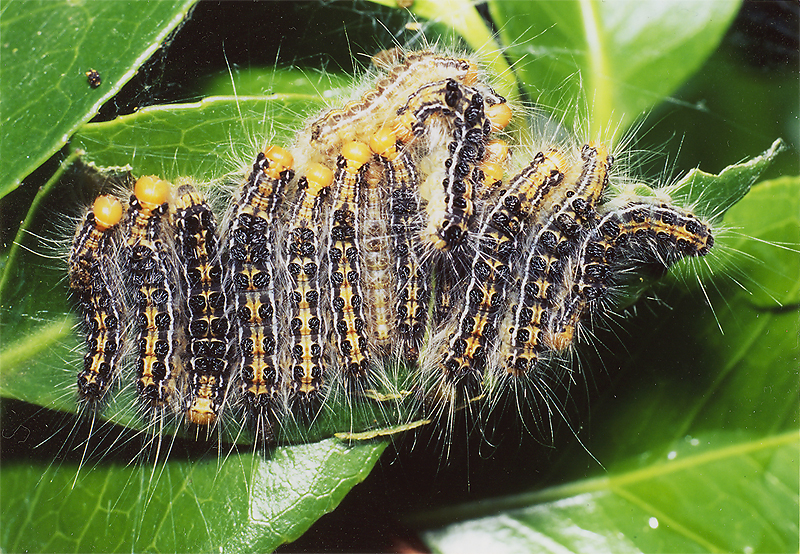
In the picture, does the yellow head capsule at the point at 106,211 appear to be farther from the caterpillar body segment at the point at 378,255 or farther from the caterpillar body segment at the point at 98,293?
the caterpillar body segment at the point at 378,255

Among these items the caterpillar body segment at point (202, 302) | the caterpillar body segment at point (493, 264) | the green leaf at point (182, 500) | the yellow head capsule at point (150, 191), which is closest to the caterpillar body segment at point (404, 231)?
the caterpillar body segment at point (493, 264)

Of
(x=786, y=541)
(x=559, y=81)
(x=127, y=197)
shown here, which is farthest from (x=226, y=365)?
(x=786, y=541)

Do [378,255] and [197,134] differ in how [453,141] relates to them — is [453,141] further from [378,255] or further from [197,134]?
[197,134]

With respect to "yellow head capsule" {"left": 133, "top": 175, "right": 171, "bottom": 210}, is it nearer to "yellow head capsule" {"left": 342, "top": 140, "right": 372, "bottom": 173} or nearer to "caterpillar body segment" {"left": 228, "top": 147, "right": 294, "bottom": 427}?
"caterpillar body segment" {"left": 228, "top": 147, "right": 294, "bottom": 427}

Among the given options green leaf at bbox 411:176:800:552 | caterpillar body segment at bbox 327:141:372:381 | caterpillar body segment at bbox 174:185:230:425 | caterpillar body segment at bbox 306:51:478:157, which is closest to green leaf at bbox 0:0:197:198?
caterpillar body segment at bbox 174:185:230:425

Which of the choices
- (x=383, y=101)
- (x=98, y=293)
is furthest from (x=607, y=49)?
(x=98, y=293)

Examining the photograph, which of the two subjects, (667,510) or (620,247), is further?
(667,510)
